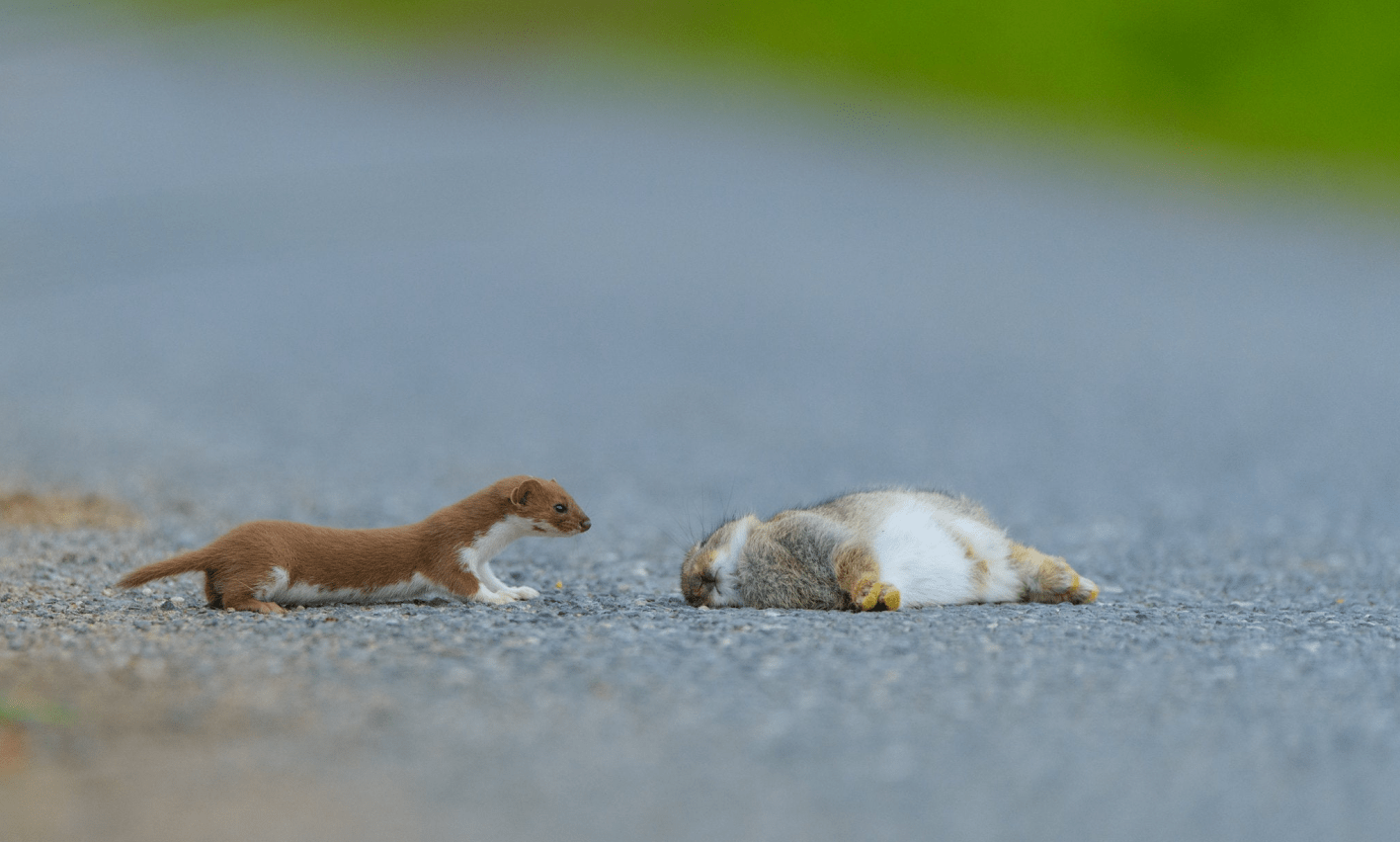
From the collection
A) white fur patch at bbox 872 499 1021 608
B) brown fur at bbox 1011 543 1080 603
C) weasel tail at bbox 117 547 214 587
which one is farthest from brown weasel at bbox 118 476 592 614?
brown fur at bbox 1011 543 1080 603

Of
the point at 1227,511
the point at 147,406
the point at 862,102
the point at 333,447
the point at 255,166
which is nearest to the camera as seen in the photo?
the point at 1227,511

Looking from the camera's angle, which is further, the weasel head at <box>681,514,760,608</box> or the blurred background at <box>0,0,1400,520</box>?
the blurred background at <box>0,0,1400,520</box>

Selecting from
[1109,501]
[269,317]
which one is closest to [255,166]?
[269,317]

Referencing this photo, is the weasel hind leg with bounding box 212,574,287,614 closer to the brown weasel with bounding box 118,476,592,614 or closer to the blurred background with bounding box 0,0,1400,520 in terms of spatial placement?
the brown weasel with bounding box 118,476,592,614

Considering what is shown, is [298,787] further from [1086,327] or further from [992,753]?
[1086,327]

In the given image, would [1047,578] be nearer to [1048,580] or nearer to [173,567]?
[1048,580]

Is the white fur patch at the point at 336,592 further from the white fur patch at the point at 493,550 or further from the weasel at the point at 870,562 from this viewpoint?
the weasel at the point at 870,562
